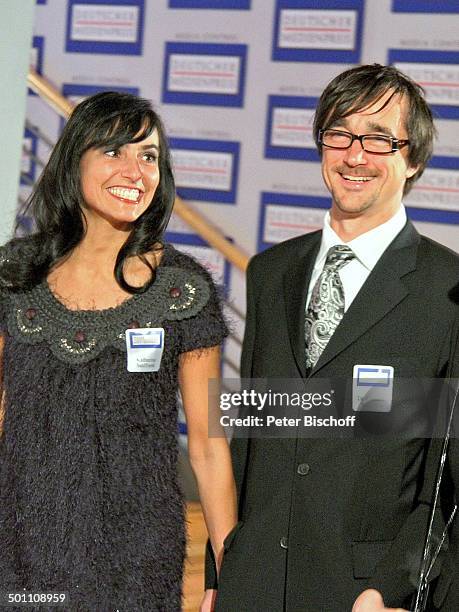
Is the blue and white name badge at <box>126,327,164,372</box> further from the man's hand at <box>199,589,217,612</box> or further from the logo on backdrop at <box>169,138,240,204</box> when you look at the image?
the logo on backdrop at <box>169,138,240,204</box>

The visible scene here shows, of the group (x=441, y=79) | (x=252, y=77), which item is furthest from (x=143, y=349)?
(x=252, y=77)

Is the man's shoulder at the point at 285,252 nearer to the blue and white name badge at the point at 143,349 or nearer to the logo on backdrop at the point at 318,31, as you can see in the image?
the blue and white name badge at the point at 143,349

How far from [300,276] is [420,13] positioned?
334cm

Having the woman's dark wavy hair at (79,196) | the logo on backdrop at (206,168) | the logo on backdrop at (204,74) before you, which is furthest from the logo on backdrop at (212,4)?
the woman's dark wavy hair at (79,196)

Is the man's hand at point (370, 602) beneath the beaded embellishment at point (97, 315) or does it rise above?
beneath

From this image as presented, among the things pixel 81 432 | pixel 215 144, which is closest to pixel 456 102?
pixel 215 144

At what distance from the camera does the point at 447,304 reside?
225 centimetres

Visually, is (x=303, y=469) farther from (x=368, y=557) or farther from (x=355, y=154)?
(x=355, y=154)

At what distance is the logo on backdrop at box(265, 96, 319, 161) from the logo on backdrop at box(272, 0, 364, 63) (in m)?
0.22

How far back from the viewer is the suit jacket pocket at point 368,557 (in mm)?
2234

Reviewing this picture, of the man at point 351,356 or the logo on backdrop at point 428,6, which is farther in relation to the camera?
the logo on backdrop at point 428,6

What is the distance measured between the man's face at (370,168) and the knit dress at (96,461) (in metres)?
0.41

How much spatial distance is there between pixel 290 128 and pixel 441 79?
870 millimetres

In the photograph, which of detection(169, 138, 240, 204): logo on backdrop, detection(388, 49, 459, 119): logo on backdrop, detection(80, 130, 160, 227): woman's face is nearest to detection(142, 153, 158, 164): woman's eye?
detection(80, 130, 160, 227): woman's face
